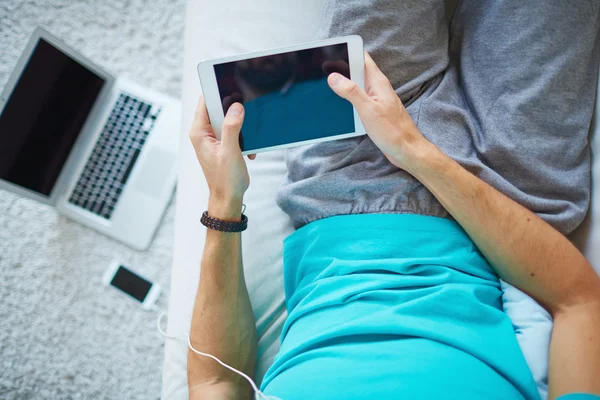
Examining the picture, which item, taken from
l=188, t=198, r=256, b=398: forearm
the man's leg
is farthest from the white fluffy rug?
the man's leg

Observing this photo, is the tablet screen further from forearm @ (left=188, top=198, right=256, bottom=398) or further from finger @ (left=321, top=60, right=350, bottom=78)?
forearm @ (left=188, top=198, right=256, bottom=398)

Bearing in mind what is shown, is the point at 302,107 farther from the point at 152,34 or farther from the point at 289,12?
the point at 152,34

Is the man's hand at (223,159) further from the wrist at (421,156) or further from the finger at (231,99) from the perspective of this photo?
the wrist at (421,156)

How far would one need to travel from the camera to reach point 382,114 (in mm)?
626

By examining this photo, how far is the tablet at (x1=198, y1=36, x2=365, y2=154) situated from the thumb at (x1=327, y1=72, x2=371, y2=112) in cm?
2

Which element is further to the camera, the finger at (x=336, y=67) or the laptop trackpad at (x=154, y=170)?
the laptop trackpad at (x=154, y=170)

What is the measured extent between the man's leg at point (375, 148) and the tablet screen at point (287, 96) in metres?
0.06

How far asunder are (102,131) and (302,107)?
2.15ft

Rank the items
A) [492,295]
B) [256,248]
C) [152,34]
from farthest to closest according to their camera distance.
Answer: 1. [152,34]
2. [256,248]
3. [492,295]

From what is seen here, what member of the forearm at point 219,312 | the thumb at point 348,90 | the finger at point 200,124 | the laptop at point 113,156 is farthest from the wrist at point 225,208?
the laptop at point 113,156

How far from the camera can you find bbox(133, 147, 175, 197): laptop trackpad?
1.09 metres

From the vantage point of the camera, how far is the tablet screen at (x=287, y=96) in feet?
2.01

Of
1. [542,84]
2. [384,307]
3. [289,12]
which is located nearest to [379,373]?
[384,307]

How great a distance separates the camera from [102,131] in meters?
1.10
